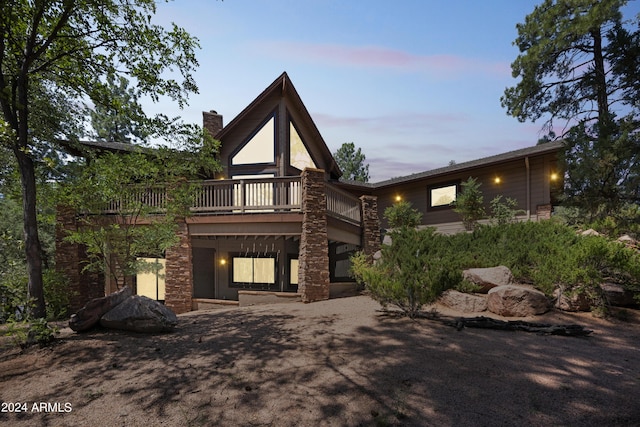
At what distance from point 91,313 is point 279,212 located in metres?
6.31

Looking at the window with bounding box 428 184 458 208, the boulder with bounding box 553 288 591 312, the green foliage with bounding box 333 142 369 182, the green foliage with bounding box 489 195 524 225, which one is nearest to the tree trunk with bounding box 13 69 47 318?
the boulder with bounding box 553 288 591 312

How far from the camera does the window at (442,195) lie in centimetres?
1812

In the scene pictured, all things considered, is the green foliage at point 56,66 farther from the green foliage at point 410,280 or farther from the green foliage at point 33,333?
the green foliage at point 410,280

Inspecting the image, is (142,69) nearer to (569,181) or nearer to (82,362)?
(82,362)

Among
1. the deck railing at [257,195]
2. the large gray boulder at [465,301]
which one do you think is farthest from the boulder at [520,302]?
the deck railing at [257,195]

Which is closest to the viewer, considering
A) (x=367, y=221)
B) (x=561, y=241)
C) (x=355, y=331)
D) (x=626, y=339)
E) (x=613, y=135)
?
(x=626, y=339)

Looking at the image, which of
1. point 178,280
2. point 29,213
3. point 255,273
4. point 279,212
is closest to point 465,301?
point 279,212

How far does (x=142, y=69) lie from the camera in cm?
795

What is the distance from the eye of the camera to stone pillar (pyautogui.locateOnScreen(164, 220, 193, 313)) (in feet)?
38.1

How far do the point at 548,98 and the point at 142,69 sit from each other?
23.6 meters

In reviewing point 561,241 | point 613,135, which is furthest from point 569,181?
point 561,241

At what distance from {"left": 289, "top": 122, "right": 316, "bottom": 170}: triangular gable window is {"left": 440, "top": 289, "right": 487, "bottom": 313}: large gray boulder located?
9914 millimetres

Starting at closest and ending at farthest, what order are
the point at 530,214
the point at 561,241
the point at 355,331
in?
the point at 355,331, the point at 561,241, the point at 530,214

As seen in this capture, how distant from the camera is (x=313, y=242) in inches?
428
